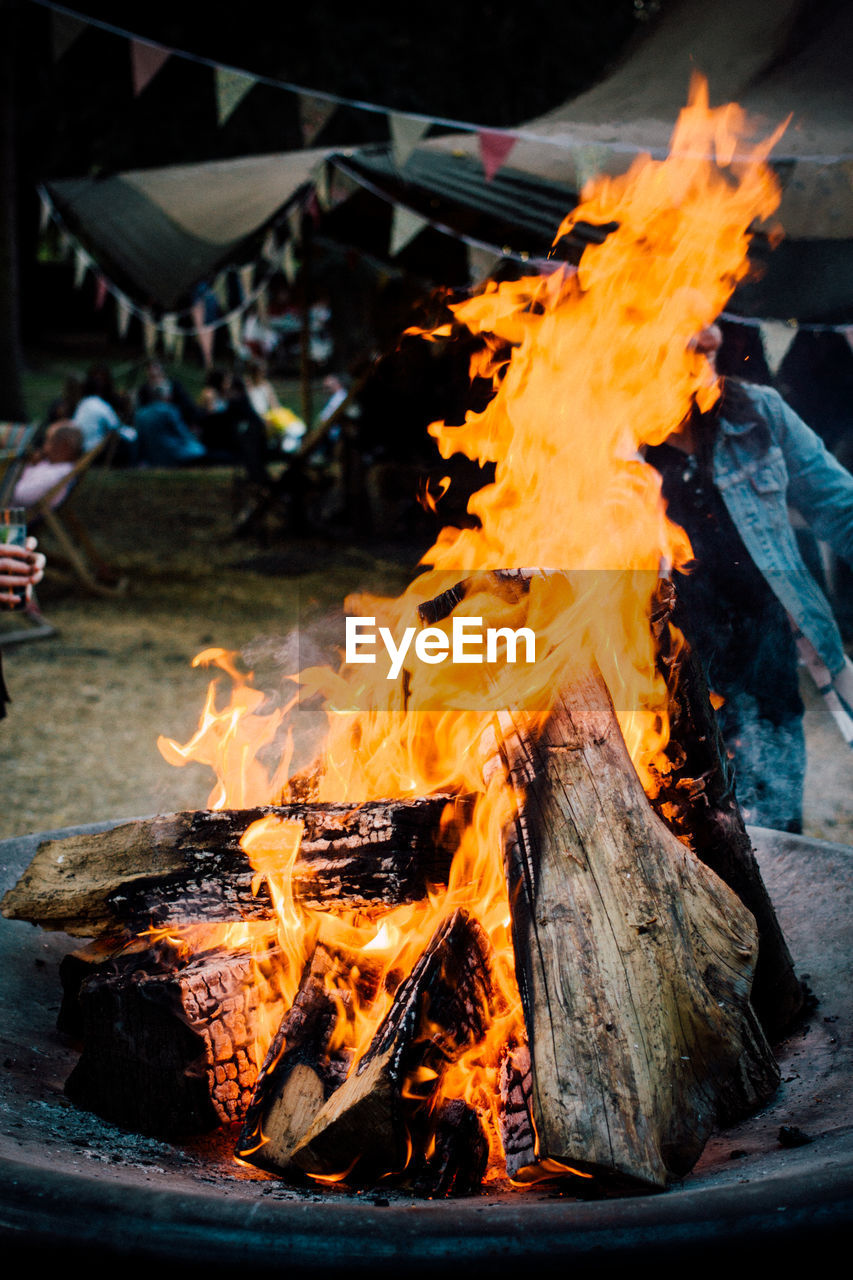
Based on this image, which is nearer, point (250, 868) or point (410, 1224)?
point (410, 1224)

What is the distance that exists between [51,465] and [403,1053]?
6.93 m

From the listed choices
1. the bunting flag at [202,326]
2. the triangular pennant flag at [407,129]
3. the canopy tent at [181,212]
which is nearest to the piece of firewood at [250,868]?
the triangular pennant flag at [407,129]

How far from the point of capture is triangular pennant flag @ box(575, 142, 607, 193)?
4.74m

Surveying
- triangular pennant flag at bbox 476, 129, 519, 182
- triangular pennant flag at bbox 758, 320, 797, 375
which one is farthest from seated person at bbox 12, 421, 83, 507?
triangular pennant flag at bbox 758, 320, 797, 375

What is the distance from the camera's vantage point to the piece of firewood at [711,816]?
1986mm

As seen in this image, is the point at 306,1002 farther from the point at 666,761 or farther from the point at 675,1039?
the point at 666,761

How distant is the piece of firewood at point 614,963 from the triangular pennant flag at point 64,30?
14.9 ft

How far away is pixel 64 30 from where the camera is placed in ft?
15.8

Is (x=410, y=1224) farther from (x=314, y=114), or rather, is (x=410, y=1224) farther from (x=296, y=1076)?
(x=314, y=114)

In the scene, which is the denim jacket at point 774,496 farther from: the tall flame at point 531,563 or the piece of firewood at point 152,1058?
the piece of firewood at point 152,1058

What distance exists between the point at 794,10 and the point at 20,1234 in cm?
509

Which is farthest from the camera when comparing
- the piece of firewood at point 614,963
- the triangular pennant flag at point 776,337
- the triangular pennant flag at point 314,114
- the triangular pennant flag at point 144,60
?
the triangular pennant flag at point 314,114

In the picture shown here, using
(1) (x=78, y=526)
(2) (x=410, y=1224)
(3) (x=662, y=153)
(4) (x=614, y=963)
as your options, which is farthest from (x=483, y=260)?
(2) (x=410, y=1224)

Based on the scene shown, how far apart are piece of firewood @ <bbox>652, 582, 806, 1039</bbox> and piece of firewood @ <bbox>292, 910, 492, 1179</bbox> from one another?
504 mm
